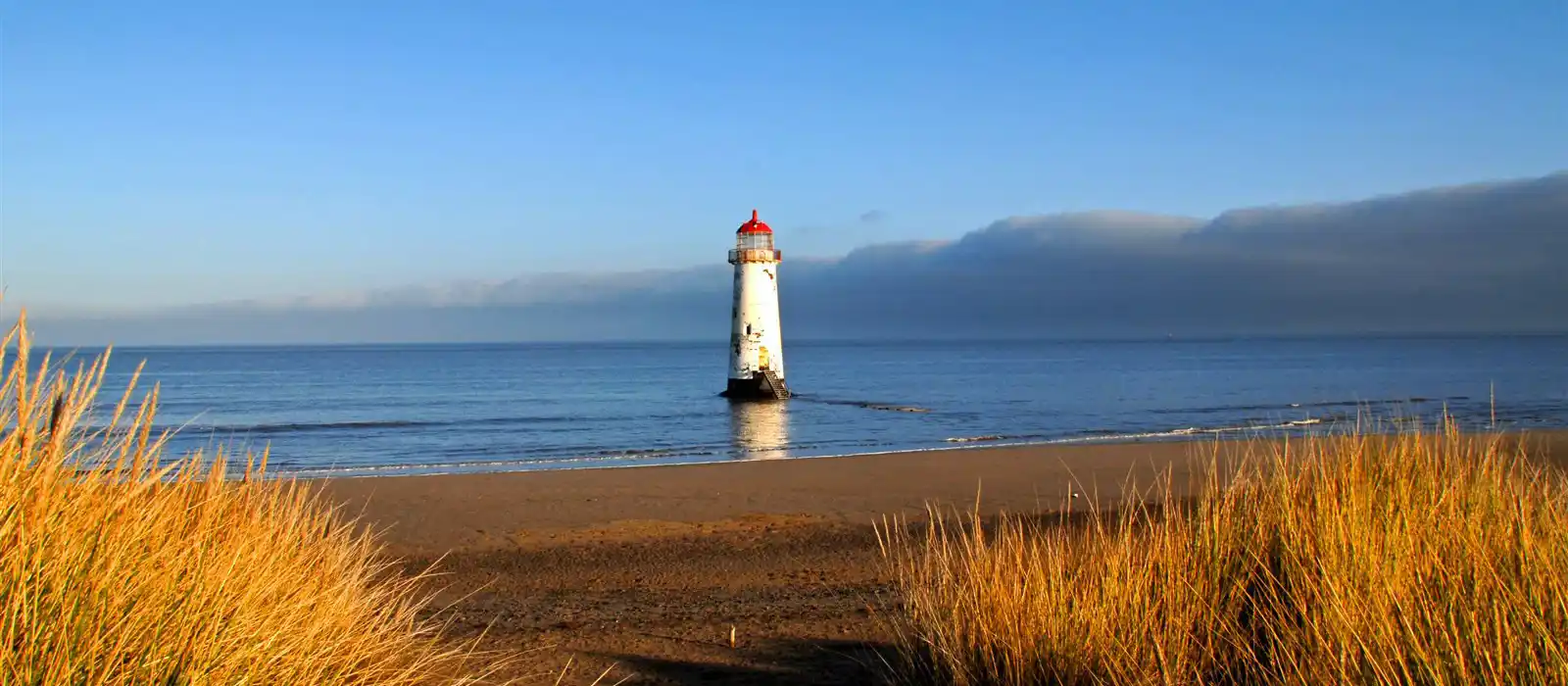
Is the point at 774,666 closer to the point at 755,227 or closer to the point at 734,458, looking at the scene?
the point at 734,458

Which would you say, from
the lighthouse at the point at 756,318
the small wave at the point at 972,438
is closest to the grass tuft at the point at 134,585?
the small wave at the point at 972,438

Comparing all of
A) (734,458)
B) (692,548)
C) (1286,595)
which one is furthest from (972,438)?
(1286,595)

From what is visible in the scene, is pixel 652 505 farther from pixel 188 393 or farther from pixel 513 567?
pixel 188 393

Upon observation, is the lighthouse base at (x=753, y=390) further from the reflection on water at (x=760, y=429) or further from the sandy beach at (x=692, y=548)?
the sandy beach at (x=692, y=548)

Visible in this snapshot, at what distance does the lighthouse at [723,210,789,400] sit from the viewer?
36.9 metres

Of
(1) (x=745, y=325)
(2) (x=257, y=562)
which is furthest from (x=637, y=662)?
(1) (x=745, y=325)

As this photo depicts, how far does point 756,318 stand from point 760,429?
25.1 feet

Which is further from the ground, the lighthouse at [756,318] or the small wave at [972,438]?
the lighthouse at [756,318]

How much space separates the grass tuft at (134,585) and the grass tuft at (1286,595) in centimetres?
218

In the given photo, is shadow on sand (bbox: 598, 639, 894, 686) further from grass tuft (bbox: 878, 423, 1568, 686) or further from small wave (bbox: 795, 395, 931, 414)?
small wave (bbox: 795, 395, 931, 414)

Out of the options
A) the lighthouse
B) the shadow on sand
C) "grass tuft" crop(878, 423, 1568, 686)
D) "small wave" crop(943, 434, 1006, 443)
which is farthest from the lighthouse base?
"grass tuft" crop(878, 423, 1568, 686)

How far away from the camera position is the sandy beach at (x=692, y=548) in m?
6.21

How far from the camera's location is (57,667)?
305 centimetres

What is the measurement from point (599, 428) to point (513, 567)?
21308 millimetres
